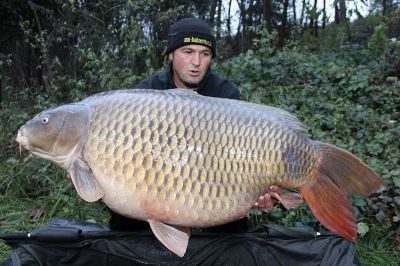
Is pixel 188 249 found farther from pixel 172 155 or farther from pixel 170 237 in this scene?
pixel 172 155

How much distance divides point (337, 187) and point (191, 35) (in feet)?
2.98

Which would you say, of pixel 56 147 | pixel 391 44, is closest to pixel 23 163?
pixel 56 147

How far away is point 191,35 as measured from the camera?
1.99 meters

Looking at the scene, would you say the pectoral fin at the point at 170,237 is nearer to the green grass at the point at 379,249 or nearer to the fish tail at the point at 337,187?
the fish tail at the point at 337,187

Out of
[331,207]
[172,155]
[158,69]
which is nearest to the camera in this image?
[172,155]

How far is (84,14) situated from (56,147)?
3188 mm

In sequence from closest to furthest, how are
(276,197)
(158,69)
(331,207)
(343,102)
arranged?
1. (331,207)
2. (276,197)
3. (343,102)
4. (158,69)

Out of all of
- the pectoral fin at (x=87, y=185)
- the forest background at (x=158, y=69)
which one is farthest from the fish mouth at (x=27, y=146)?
the forest background at (x=158, y=69)

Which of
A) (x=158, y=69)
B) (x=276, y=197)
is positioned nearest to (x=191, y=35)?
(x=276, y=197)

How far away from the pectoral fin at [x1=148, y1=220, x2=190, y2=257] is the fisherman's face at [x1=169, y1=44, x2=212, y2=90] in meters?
0.78

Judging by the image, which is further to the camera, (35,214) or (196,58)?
(35,214)

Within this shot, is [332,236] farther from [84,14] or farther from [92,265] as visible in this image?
[84,14]

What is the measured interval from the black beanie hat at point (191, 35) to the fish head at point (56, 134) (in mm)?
743

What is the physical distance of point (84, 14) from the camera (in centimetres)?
428
